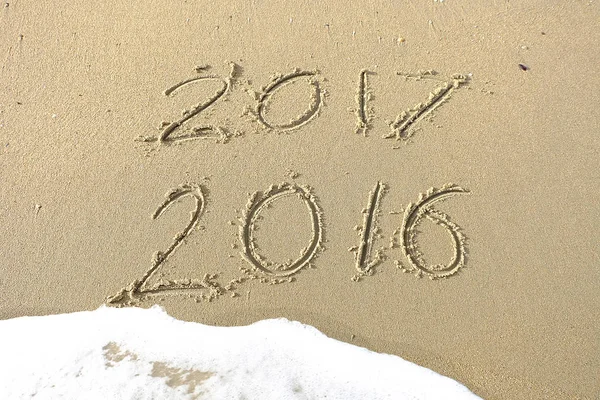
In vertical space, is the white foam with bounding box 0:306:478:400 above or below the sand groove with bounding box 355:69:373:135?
below

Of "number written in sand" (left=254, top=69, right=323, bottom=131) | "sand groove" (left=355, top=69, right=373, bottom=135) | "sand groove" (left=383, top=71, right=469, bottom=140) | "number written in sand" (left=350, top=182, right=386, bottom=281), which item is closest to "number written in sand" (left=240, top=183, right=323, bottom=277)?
"number written in sand" (left=350, top=182, right=386, bottom=281)

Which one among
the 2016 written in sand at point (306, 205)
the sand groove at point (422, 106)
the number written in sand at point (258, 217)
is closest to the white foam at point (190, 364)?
the 2016 written in sand at point (306, 205)

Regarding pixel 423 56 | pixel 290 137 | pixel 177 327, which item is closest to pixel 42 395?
pixel 177 327

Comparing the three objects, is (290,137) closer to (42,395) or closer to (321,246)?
(321,246)

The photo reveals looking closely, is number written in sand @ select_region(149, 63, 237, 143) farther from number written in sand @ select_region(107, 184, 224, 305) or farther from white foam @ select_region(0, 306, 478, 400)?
white foam @ select_region(0, 306, 478, 400)

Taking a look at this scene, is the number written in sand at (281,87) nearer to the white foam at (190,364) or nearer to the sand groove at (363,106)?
the sand groove at (363,106)
